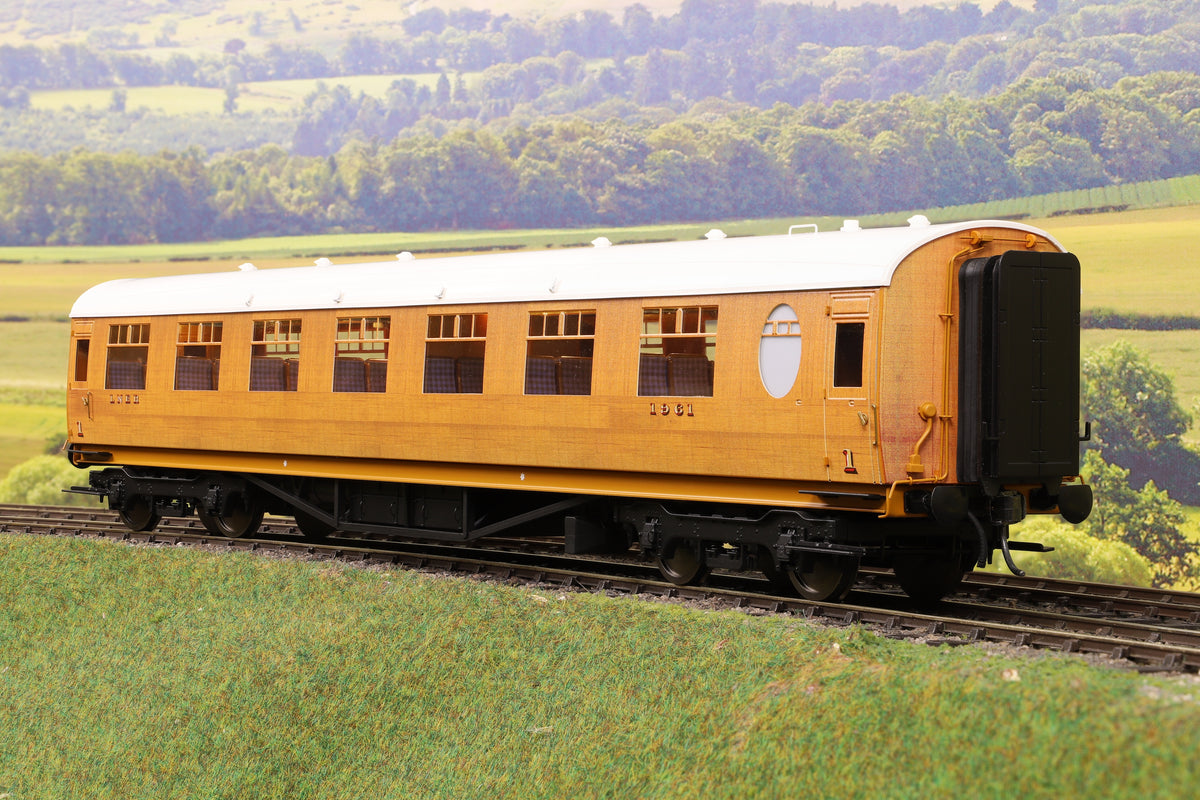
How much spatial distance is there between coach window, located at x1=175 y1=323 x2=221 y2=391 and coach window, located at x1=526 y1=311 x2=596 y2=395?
5404mm

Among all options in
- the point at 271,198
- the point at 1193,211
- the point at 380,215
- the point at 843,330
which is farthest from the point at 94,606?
the point at 271,198

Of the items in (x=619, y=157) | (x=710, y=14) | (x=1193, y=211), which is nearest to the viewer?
(x=1193, y=211)

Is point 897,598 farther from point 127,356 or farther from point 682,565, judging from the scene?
point 127,356

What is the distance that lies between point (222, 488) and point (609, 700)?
912 cm

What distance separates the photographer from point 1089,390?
A: 3444 centimetres

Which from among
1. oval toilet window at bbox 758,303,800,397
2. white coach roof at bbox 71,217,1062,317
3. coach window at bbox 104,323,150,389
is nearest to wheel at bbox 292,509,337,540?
coach window at bbox 104,323,150,389

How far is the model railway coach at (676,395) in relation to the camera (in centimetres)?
1114

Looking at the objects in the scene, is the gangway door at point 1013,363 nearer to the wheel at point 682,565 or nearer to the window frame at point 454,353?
the wheel at point 682,565

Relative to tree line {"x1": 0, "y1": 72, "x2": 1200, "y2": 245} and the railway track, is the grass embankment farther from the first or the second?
tree line {"x1": 0, "y1": 72, "x2": 1200, "y2": 245}

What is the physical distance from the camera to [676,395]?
12.5m

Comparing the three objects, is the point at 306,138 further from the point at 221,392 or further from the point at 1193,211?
the point at 221,392

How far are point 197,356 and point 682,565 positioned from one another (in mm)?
7841

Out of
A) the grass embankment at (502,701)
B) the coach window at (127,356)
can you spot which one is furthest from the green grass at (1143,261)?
the grass embankment at (502,701)

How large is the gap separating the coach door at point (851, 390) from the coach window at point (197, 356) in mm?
9083
